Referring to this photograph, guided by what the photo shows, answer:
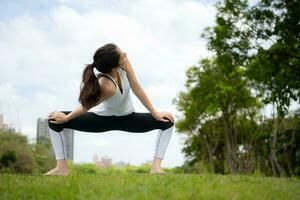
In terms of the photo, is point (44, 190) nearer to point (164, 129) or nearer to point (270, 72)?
point (164, 129)

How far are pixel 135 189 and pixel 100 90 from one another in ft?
7.87

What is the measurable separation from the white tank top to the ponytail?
292mm

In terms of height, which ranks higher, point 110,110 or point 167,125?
point 110,110

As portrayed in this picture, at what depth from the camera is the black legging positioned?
8.07m

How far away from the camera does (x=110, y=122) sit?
812 centimetres

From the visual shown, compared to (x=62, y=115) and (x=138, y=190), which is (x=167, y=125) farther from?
(x=138, y=190)

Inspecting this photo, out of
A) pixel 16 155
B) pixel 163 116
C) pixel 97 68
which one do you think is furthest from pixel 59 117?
pixel 16 155

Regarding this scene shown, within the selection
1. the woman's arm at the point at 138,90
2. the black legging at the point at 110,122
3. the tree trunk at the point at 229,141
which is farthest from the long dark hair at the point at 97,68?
the tree trunk at the point at 229,141

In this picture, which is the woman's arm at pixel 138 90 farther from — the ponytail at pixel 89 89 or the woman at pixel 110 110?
the ponytail at pixel 89 89

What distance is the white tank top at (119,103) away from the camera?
308 inches

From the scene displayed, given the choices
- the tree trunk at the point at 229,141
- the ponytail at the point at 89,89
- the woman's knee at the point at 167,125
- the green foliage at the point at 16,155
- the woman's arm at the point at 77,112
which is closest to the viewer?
the ponytail at the point at 89,89

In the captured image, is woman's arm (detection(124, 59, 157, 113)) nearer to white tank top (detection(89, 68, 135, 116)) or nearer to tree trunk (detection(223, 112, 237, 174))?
white tank top (detection(89, 68, 135, 116))

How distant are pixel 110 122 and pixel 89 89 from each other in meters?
0.84

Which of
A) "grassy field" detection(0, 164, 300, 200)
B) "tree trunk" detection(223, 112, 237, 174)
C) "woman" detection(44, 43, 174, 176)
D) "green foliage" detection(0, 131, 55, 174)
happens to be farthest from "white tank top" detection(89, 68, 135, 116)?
"tree trunk" detection(223, 112, 237, 174)
